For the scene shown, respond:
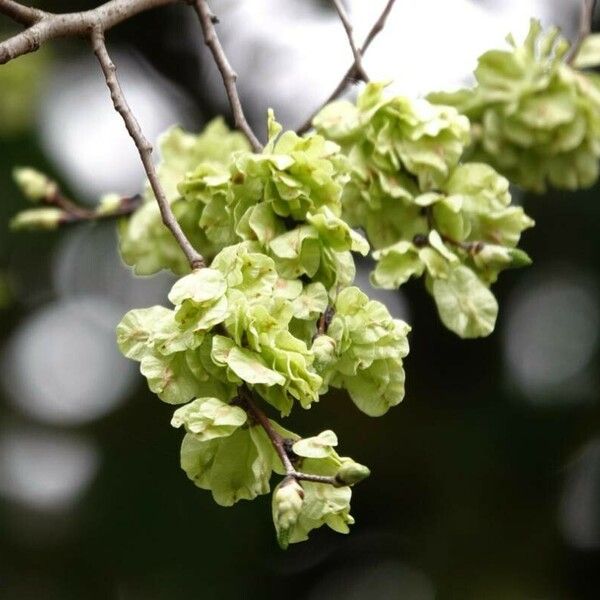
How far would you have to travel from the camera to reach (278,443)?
102 cm

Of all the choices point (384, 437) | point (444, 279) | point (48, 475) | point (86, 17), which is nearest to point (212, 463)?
point (444, 279)

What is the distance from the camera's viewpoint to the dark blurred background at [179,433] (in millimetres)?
3590

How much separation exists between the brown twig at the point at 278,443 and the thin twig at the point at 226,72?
333 mm

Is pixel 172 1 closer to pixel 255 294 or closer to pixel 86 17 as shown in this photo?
pixel 86 17

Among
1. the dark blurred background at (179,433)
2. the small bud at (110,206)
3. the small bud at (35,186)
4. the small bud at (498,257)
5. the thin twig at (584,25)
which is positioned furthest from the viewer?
the dark blurred background at (179,433)

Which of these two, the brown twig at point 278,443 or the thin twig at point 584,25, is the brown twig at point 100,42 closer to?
the brown twig at point 278,443

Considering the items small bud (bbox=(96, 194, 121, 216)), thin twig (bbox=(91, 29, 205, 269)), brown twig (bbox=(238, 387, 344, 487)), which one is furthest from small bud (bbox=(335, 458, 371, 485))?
small bud (bbox=(96, 194, 121, 216))

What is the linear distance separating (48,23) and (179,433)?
2.53 m

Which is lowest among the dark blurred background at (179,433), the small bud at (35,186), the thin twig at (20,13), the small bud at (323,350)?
the dark blurred background at (179,433)

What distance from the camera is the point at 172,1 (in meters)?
1.46

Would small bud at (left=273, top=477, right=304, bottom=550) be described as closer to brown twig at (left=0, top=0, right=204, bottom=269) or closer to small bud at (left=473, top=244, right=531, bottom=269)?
brown twig at (left=0, top=0, right=204, bottom=269)

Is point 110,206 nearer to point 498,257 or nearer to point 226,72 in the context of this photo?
point 226,72

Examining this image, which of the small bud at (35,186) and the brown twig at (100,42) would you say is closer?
the brown twig at (100,42)

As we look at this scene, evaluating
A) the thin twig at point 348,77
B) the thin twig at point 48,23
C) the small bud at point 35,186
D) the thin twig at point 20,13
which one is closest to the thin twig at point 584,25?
the thin twig at point 348,77
